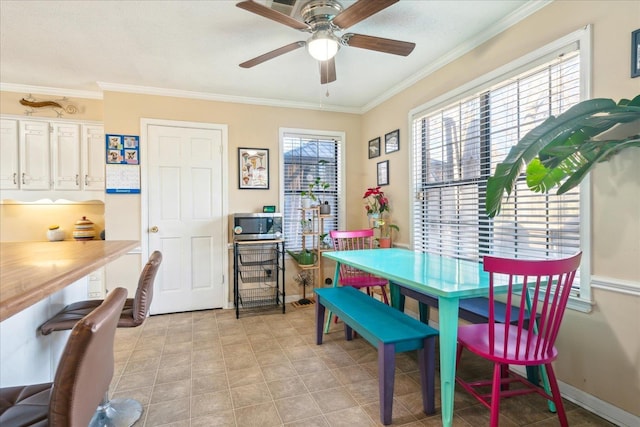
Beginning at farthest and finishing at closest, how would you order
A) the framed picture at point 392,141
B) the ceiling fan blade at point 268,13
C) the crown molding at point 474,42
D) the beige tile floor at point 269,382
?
1. the framed picture at point 392,141
2. the crown molding at point 474,42
3. the beige tile floor at point 269,382
4. the ceiling fan blade at point 268,13

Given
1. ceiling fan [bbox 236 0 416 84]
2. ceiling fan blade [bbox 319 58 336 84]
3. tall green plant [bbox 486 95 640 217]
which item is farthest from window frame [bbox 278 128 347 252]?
tall green plant [bbox 486 95 640 217]

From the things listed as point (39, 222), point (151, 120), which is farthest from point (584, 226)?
point (39, 222)

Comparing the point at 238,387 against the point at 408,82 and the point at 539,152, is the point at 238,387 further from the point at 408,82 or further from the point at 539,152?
the point at 408,82

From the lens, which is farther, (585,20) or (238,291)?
(238,291)

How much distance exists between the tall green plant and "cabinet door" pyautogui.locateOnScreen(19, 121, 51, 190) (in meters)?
4.35

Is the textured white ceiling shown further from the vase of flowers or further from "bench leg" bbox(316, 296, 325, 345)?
"bench leg" bbox(316, 296, 325, 345)

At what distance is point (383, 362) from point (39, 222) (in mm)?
4113

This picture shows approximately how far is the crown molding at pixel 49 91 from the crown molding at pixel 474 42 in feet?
11.3

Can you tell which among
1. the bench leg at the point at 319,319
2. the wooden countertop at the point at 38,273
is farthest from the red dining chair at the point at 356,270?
the wooden countertop at the point at 38,273

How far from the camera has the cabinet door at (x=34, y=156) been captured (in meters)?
3.42

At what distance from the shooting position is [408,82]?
3.37 meters

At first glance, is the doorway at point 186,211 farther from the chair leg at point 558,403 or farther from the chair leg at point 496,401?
the chair leg at point 558,403

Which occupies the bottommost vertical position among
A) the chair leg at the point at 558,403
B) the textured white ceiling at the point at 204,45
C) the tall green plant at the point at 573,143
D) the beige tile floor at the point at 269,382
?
the beige tile floor at the point at 269,382

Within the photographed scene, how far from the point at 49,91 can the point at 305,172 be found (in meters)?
3.02
